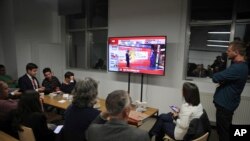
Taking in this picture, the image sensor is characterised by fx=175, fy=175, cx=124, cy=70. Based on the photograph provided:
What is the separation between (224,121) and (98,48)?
12.2 feet

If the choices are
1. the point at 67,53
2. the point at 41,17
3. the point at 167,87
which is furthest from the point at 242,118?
the point at 41,17

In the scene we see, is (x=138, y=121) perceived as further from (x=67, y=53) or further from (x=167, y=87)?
(x=67, y=53)

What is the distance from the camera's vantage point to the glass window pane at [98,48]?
4.91 m

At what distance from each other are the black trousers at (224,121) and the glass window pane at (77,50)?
157 inches

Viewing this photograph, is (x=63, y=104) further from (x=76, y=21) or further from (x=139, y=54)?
(x=76, y=21)

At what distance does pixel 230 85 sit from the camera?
7.20 feet

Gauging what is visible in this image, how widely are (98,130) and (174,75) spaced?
9.32 ft

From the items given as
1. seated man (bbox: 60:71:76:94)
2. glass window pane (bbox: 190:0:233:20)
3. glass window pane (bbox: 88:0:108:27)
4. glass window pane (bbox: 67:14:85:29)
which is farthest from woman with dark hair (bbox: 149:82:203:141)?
glass window pane (bbox: 67:14:85:29)

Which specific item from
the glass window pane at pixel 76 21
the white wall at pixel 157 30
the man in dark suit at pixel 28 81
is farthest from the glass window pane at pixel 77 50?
the man in dark suit at pixel 28 81

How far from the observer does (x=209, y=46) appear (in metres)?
3.62

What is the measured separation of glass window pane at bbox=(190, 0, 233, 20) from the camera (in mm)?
3282

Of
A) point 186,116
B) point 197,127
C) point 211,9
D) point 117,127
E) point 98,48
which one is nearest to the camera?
point 117,127

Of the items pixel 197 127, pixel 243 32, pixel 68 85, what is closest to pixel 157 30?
pixel 243 32

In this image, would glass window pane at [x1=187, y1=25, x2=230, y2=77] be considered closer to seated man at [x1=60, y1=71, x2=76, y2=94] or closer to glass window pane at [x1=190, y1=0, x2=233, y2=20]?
glass window pane at [x1=190, y1=0, x2=233, y2=20]
